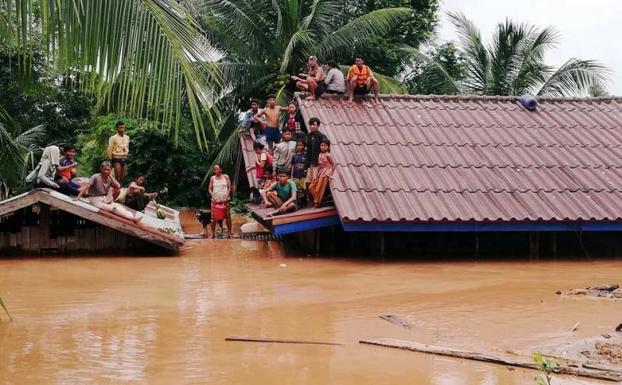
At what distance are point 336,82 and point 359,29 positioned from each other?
639 cm

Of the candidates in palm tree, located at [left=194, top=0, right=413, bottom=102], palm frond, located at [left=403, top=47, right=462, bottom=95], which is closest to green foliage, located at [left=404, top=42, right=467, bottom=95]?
palm frond, located at [left=403, top=47, right=462, bottom=95]

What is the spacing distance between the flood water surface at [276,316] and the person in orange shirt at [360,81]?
156 inches

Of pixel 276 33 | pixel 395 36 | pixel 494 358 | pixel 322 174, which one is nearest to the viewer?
pixel 494 358

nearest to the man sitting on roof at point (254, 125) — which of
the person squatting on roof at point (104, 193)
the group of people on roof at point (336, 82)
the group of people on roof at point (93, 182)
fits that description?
the group of people on roof at point (336, 82)

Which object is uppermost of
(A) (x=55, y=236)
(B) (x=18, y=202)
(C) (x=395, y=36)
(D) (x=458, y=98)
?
(C) (x=395, y=36)

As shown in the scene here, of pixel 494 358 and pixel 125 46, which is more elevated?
pixel 125 46

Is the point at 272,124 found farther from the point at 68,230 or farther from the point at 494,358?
the point at 494,358

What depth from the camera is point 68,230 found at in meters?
13.1

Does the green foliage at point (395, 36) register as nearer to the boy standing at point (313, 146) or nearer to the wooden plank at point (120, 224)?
the boy standing at point (313, 146)

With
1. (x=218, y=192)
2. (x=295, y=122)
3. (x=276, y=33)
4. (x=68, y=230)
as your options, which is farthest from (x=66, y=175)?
(x=276, y=33)

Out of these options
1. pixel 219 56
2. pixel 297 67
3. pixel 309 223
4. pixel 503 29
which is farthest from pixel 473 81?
pixel 309 223

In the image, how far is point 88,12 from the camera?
5160mm

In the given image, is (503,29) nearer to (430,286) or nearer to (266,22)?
(266,22)

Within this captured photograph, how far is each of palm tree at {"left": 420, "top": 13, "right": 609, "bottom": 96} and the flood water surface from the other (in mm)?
11996
